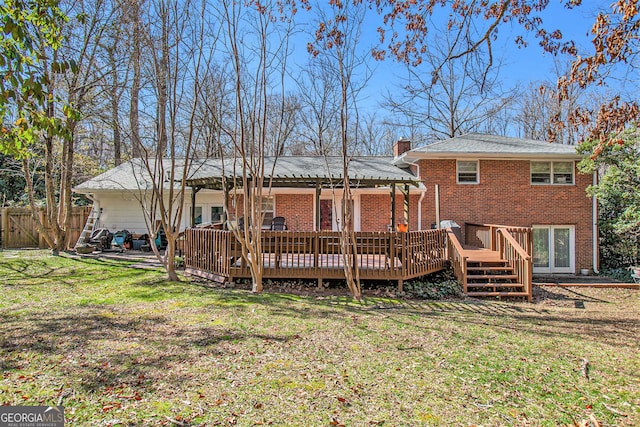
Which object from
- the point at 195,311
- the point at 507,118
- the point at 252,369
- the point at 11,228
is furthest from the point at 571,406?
the point at 507,118

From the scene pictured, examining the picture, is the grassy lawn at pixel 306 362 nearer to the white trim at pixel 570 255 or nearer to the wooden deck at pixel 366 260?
the wooden deck at pixel 366 260

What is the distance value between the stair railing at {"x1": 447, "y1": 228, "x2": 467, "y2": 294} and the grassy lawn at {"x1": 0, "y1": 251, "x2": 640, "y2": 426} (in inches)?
70.8

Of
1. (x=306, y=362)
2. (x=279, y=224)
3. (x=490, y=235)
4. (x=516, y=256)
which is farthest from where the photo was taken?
(x=279, y=224)

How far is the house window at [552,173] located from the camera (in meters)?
13.7

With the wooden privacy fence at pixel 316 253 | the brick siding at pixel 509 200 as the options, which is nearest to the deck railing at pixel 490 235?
the brick siding at pixel 509 200

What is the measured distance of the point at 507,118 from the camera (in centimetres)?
2817

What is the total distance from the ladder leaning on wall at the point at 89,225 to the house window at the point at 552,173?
55.6ft

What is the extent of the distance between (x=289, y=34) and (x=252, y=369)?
6.18m

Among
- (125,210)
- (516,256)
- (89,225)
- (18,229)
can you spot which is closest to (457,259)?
(516,256)

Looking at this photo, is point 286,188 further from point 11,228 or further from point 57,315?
point 11,228

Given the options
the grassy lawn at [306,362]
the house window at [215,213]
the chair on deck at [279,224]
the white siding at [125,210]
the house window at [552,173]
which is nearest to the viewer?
the grassy lawn at [306,362]

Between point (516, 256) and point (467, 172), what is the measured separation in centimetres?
486

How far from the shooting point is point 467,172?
1360cm

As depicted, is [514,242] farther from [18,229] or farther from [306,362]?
[18,229]
